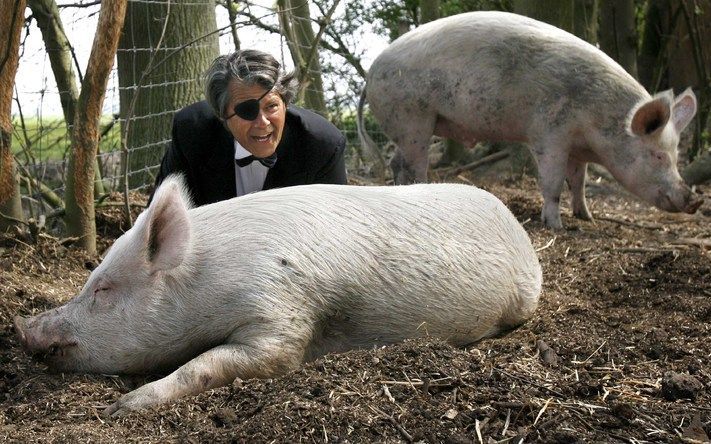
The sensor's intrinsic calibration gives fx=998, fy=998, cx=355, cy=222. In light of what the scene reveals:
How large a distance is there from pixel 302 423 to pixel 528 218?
4549 mm

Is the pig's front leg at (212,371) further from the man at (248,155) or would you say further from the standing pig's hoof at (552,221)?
the standing pig's hoof at (552,221)

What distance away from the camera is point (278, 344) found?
3.53 meters

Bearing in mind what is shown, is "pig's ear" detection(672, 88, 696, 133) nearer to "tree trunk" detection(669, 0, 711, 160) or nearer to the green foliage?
"tree trunk" detection(669, 0, 711, 160)

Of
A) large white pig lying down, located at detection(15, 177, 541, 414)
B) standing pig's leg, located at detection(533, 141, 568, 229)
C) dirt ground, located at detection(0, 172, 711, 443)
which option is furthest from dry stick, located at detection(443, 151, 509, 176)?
large white pig lying down, located at detection(15, 177, 541, 414)

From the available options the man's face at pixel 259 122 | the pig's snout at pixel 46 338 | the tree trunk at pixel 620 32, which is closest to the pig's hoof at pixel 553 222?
the man's face at pixel 259 122

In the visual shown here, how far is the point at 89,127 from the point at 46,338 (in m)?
1.48

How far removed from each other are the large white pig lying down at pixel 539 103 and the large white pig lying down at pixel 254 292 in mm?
3048

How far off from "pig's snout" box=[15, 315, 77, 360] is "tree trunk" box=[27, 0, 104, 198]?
2.23 m

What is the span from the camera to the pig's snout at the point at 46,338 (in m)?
3.71

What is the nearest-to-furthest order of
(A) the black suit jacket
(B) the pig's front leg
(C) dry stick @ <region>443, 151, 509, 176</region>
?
1. (B) the pig's front leg
2. (A) the black suit jacket
3. (C) dry stick @ <region>443, 151, 509, 176</region>

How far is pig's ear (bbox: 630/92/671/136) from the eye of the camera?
656 cm

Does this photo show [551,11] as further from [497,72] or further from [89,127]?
[89,127]

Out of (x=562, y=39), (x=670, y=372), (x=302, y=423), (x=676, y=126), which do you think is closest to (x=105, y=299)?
(x=302, y=423)

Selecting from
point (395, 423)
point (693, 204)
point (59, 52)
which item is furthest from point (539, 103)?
point (395, 423)
